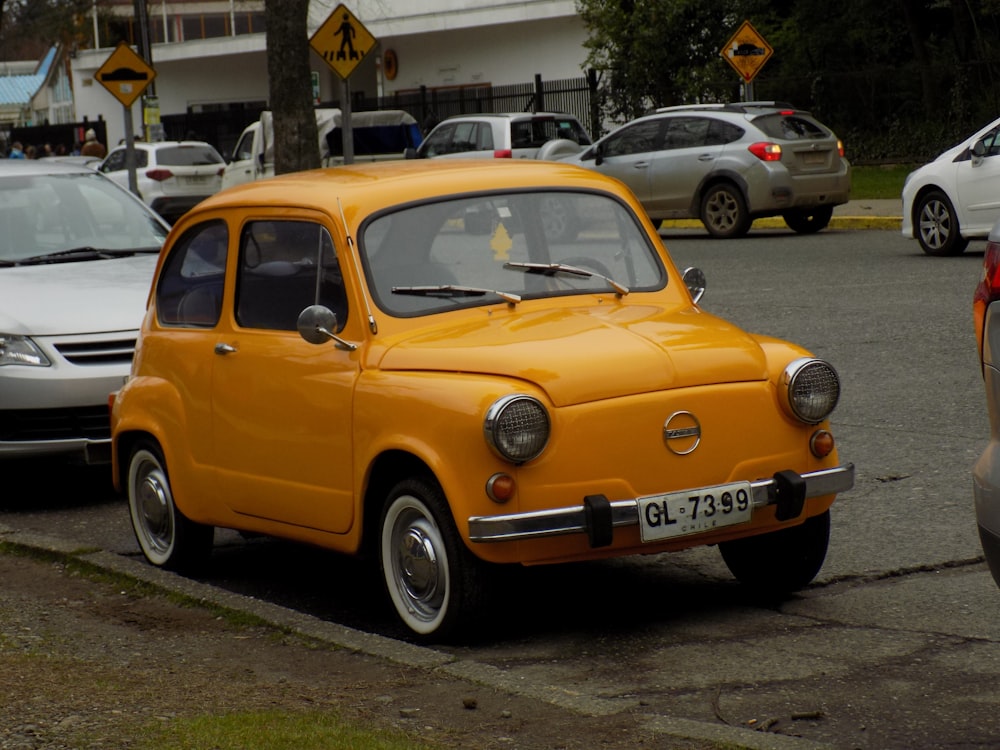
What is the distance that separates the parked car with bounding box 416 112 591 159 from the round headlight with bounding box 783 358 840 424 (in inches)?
825

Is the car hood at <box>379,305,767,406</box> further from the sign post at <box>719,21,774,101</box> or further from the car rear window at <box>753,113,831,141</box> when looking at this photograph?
the sign post at <box>719,21,774,101</box>

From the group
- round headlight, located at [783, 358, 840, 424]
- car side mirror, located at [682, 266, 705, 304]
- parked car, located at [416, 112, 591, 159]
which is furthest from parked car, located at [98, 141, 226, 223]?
round headlight, located at [783, 358, 840, 424]

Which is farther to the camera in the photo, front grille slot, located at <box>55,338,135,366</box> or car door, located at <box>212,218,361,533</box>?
front grille slot, located at <box>55,338,135,366</box>

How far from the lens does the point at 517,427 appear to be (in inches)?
212

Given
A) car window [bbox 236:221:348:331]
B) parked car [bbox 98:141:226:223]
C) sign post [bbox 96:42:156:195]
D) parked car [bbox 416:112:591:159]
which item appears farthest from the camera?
parked car [bbox 98:141:226:223]

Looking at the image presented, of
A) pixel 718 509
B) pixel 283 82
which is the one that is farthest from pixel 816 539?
pixel 283 82

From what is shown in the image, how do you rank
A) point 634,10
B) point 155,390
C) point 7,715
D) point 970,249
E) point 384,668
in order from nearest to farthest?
point 7,715, point 384,668, point 155,390, point 970,249, point 634,10

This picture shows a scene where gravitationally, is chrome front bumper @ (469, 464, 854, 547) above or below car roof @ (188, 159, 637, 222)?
below

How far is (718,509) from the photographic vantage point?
5641 mm

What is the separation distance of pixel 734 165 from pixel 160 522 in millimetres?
16000

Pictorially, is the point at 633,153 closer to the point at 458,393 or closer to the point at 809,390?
the point at 809,390

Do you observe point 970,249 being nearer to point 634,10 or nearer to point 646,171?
point 646,171

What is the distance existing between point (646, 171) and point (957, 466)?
15.7 meters

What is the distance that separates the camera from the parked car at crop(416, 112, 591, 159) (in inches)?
1078
